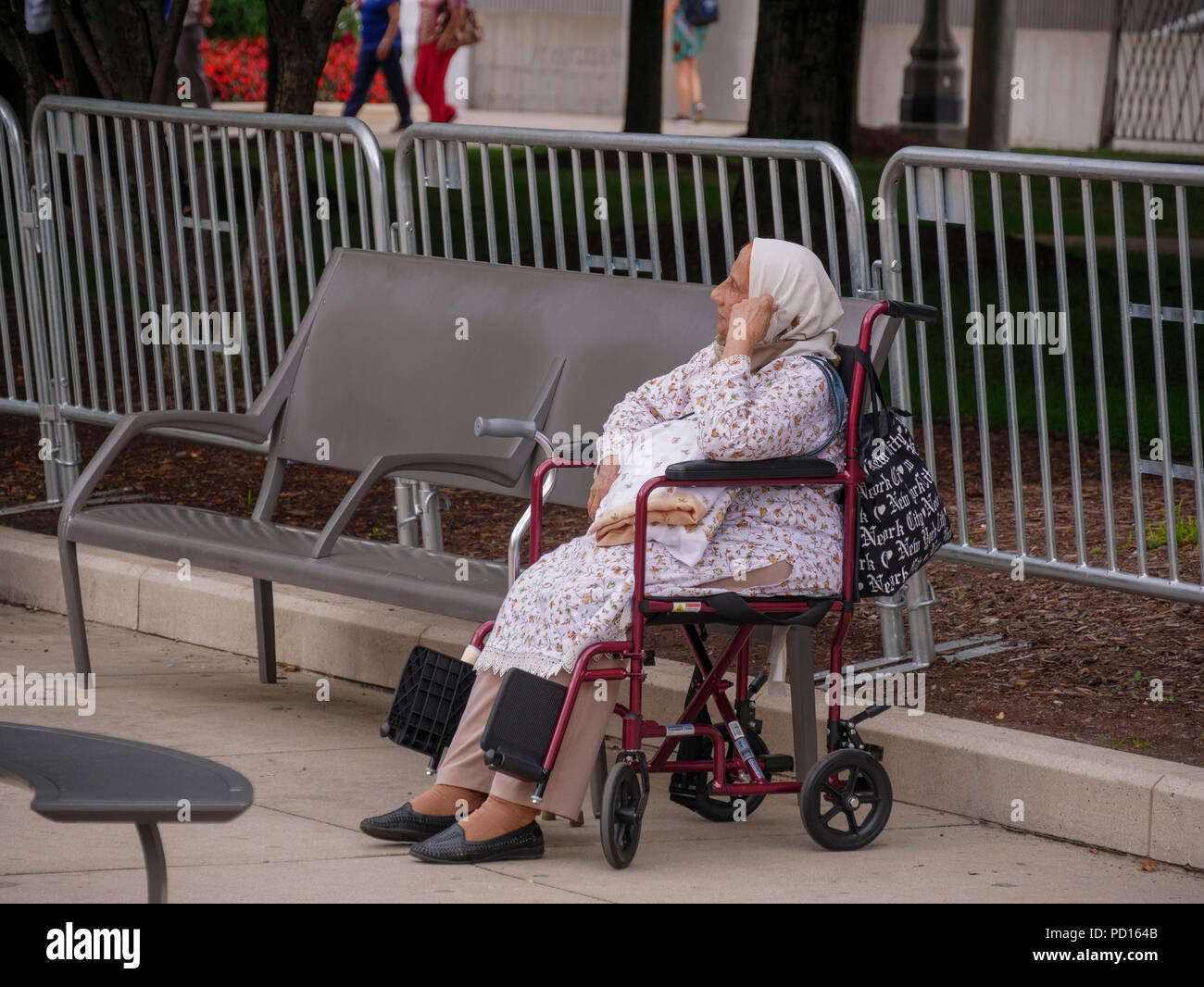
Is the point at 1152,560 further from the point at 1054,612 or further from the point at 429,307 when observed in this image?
the point at 429,307

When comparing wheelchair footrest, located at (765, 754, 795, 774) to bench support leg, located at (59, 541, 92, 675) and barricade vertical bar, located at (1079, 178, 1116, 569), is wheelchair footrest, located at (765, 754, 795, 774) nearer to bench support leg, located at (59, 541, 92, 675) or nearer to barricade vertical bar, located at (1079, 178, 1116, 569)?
barricade vertical bar, located at (1079, 178, 1116, 569)

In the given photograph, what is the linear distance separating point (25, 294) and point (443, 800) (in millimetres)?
4311

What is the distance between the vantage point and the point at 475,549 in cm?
759

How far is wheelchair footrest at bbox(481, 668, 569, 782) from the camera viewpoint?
4461 mm

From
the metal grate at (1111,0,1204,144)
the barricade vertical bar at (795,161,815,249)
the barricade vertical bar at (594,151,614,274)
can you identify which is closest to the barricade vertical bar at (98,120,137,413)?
the barricade vertical bar at (594,151,614,274)

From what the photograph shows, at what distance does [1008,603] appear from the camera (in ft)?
22.0

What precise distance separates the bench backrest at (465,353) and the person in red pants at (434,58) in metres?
13.1

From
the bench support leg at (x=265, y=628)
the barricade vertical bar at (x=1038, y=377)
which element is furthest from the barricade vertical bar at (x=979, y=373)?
the bench support leg at (x=265, y=628)

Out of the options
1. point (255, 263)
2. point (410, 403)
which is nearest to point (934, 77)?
point (255, 263)

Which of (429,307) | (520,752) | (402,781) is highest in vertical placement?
(429,307)

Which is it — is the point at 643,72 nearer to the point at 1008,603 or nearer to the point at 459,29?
the point at 459,29

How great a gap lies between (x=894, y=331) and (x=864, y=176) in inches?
660

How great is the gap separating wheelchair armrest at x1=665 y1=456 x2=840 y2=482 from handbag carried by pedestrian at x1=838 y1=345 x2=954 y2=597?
13 centimetres
